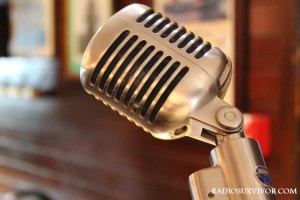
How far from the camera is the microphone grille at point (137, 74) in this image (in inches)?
13.8

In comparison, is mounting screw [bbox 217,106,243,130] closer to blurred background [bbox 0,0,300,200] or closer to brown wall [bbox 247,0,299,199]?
blurred background [bbox 0,0,300,200]

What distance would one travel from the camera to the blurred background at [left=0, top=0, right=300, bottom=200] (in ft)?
3.22

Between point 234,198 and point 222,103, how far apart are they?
0.27 feet

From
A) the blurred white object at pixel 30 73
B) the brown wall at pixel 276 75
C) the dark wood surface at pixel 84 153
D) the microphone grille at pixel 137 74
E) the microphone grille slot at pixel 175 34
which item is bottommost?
the dark wood surface at pixel 84 153

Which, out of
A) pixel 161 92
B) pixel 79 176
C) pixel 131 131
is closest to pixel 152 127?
pixel 161 92

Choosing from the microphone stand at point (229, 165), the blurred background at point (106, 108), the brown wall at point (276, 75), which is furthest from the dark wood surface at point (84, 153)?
the microphone stand at point (229, 165)

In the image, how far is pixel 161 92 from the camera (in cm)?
35

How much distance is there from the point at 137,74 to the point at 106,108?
114 centimetres

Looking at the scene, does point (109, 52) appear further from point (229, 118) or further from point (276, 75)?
point (276, 75)

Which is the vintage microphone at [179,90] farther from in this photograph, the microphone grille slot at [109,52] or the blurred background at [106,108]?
the blurred background at [106,108]

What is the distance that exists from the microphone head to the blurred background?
0.35 m

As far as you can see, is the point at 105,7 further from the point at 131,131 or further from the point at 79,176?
the point at 79,176

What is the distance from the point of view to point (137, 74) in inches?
13.9

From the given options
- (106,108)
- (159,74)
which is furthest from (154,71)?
(106,108)
